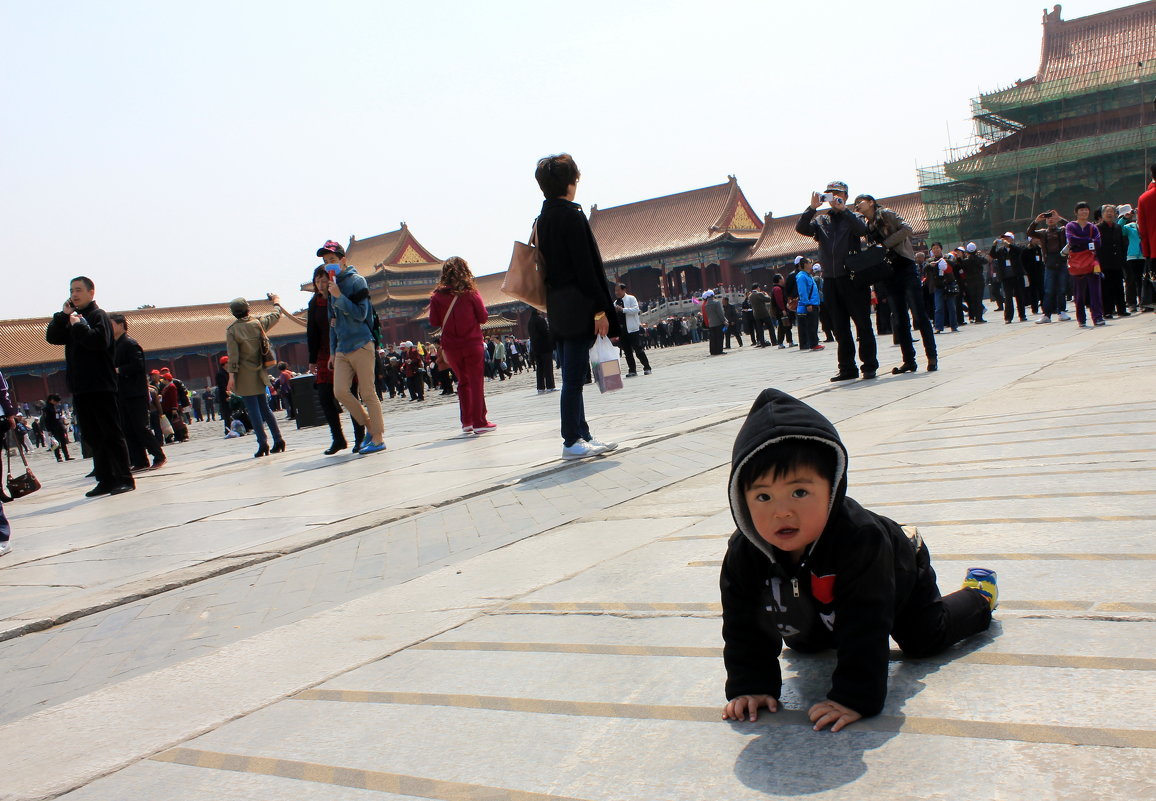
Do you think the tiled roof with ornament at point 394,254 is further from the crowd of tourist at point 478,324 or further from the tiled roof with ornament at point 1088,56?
the crowd of tourist at point 478,324

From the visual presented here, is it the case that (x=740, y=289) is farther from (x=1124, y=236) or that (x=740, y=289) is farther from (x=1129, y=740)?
(x=1129, y=740)

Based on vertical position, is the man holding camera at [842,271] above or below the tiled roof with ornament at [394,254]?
below

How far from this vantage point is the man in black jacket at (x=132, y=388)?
9.32 meters

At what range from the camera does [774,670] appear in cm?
186

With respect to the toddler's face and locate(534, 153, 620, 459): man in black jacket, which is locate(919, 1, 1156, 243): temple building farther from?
the toddler's face

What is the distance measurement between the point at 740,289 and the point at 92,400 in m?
51.0

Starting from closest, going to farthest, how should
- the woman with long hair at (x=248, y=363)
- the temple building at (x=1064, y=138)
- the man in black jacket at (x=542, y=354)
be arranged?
1. the woman with long hair at (x=248, y=363)
2. the man in black jacket at (x=542, y=354)
3. the temple building at (x=1064, y=138)

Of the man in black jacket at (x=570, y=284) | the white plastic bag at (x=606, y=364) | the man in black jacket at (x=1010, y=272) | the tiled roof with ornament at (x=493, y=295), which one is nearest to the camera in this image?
the man in black jacket at (x=570, y=284)

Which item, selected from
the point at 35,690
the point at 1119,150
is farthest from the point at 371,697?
the point at 1119,150

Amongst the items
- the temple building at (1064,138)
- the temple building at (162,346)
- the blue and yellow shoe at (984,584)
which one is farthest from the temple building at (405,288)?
the blue and yellow shoe at (984,584)

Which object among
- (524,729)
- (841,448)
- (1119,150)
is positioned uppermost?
(1119,150)

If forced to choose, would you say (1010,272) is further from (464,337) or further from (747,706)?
(747,706)

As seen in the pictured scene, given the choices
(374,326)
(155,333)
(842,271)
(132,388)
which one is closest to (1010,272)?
(842,271)

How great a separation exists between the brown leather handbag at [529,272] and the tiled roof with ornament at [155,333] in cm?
4677
